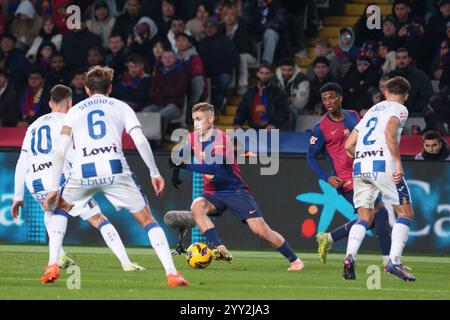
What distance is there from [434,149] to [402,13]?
3.99 m

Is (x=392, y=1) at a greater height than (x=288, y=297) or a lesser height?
greater

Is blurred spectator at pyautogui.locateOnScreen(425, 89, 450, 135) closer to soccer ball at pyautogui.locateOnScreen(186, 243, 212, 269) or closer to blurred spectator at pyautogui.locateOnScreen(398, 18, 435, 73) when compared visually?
blurred spectator at pyautogui.locateOnScreen(398, 18, 435, 73)

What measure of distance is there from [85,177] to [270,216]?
22.9 feet

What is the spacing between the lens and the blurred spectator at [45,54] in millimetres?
23062

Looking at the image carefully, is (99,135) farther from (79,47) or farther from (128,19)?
(128,19)

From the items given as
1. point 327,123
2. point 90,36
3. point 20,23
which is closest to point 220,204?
point 327,123

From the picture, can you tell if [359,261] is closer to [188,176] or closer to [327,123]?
[327,123]

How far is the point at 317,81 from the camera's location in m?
21.6

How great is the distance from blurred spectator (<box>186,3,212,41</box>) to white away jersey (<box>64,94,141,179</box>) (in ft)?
35.7

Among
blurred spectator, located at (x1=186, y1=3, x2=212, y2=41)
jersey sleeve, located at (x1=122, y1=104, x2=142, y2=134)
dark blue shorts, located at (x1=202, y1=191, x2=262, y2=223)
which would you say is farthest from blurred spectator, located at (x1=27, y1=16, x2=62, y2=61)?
jersey sleeve, located at (x1=122, y1=104, x2=142, y2=134)

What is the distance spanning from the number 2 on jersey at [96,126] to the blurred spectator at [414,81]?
30.1 feet

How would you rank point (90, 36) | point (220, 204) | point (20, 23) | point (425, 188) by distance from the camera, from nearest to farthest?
point (220, 204), point (425, 188), point (90, 36), point (20, 23)

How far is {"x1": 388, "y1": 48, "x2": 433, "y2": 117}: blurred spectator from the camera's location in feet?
67.9

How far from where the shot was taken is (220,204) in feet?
→ 49.9
